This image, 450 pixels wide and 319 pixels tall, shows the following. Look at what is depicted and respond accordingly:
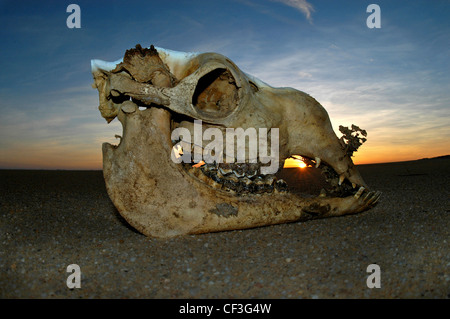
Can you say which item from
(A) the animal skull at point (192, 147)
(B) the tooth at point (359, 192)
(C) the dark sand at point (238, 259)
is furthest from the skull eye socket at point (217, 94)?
(B) the tooth at point (359, 192)

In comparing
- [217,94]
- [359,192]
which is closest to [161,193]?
[217,94]

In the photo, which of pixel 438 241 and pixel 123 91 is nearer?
pixel 438 241

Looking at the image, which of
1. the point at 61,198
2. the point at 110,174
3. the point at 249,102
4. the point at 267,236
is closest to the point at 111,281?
the point at 110,174

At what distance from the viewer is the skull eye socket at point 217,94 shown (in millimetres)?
3124

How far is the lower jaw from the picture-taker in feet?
9.30

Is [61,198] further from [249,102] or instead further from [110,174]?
[249,102]

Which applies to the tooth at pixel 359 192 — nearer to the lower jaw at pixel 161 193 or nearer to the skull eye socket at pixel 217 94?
the lower jaw at pixel 161 193

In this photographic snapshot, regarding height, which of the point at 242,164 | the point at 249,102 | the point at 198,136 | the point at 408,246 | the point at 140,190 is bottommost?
the point at 408,246

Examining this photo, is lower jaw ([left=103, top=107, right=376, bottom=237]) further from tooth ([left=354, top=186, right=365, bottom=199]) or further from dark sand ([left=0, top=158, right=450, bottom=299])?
tooth ([left=354, top=186, right=365, bottom=199])

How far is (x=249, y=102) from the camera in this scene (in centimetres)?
311

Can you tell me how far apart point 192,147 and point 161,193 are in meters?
0.59

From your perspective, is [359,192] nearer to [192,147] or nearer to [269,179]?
[269,179]
